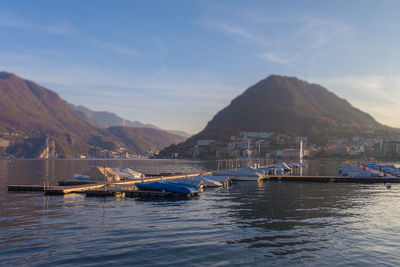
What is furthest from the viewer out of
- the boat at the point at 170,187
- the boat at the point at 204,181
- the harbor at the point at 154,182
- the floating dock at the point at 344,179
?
the floating dock at the point at 344,179

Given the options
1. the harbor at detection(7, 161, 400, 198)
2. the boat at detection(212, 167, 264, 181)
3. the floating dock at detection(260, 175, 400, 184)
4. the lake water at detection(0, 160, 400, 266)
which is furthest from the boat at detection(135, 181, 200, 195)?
the floating dock at detection(260, 175, 400, 184)

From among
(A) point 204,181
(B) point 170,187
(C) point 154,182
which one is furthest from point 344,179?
(C) point 154,182

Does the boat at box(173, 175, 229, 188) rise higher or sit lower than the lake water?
higher

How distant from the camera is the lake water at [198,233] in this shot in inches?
743

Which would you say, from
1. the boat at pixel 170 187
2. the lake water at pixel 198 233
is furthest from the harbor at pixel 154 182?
the lake water at pixel 198 233

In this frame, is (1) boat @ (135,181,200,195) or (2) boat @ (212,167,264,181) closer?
(1) boat @ (135,181,200,195)

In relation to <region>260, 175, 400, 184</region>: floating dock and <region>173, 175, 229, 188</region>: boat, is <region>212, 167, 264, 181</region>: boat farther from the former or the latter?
<region>173, 175, 229, 188</region>: boat

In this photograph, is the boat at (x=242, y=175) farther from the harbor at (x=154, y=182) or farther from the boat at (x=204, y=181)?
the boat at (x=204, y=181)

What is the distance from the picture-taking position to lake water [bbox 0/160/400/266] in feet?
61.9

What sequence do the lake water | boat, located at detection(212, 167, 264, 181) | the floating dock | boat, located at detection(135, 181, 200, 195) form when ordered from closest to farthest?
the lake water < boat, located at detection(135, 181, 200, 195) < the floating dock < boat, located at detection(212, 167, 264, 181)

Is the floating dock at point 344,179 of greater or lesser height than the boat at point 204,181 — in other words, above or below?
below

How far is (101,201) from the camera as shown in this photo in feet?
134

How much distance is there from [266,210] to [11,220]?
79.4 feet

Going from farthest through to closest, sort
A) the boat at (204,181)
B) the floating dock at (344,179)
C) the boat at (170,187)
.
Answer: the floating dock at (344,179)
the boat at (204,181)
the boat at (170,187)
